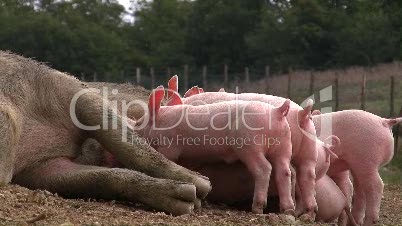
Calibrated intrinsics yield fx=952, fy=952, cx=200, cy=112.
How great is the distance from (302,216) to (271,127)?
0.69 metres

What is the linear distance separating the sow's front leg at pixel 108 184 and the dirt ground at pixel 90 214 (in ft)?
0.29

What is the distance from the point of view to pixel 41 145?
24.5 ft

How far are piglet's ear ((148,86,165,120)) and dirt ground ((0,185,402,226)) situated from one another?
0.97 meters

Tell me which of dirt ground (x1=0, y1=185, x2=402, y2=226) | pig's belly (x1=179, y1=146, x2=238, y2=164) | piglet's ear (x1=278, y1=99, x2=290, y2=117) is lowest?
dirt ground (x1=0, y1=185, x2=402, y2=226)

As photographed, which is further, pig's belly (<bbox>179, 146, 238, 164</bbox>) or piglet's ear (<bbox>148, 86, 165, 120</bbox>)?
piglet's ear (<bbox>148, 86, 165, 120</bbox>)

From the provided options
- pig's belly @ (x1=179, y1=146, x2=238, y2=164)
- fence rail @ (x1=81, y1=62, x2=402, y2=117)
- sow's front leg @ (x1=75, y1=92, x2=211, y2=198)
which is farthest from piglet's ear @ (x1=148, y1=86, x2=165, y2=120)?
fence rail @ (x1=81, y1=62, x2=402, y2=117)

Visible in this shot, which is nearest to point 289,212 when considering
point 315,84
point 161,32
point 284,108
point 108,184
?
point 284,108

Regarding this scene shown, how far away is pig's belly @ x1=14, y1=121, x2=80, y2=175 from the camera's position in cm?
730

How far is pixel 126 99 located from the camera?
908 cm

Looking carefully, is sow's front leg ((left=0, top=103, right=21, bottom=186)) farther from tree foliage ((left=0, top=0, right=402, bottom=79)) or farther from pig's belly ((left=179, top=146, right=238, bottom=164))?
tree foliage ((left=0, top=0, right=402, bottom=79))

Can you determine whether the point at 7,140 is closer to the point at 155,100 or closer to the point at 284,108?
the point at 155,100

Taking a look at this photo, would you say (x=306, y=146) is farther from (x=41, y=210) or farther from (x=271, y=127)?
(x=41, y=210)

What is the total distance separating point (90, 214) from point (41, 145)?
1.69 metres

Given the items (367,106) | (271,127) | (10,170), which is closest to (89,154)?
(10,170)
